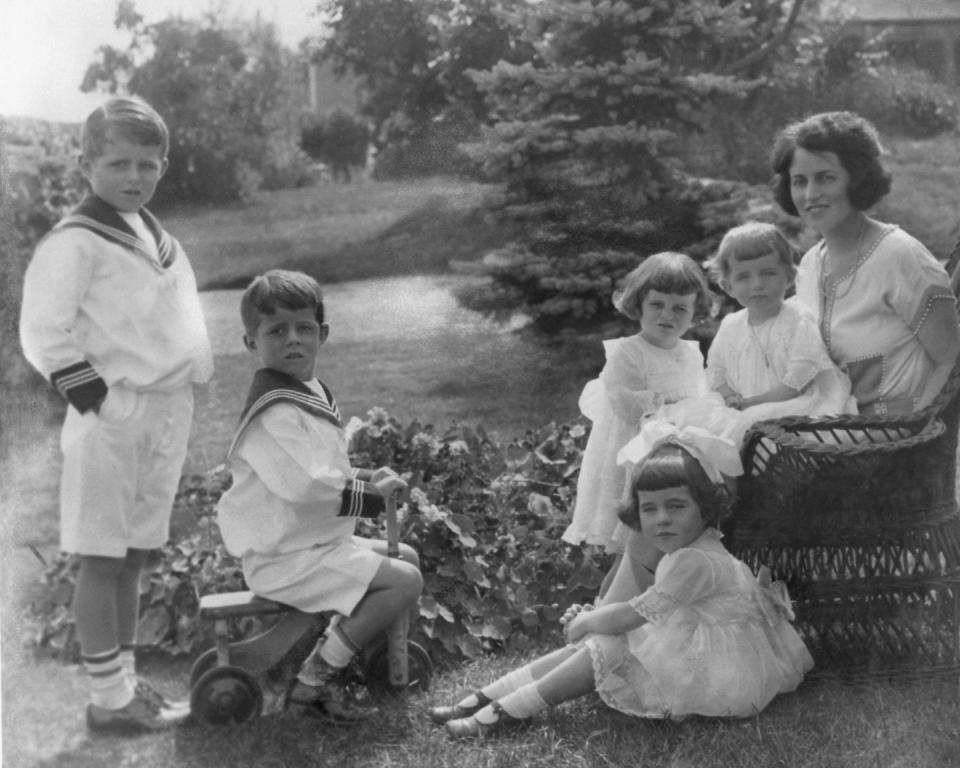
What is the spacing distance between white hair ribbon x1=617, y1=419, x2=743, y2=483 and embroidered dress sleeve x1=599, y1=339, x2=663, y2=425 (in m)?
0.18

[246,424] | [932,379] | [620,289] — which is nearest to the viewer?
[246,424]

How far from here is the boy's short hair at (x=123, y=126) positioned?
135 inches

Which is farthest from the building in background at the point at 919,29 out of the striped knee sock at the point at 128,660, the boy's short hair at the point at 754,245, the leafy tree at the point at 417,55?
the striped knee sock at the point at 128,660

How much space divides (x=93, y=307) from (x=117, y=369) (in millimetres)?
178

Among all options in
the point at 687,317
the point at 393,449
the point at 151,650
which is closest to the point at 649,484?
the point at 687,317

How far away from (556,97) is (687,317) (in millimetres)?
808

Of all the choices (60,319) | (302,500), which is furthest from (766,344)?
(60,319)

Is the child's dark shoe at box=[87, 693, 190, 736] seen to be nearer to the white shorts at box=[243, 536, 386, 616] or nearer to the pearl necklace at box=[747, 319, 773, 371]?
the white shorts at box=[243, 536, 386, 616]

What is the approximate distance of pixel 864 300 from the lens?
3.90 m

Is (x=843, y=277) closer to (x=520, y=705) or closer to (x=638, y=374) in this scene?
(x=638, y=374)

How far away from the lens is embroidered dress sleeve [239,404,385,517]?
352cm

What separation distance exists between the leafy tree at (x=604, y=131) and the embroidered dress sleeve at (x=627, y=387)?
0.80 ft

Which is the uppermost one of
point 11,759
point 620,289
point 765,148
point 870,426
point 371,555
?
point 765,148

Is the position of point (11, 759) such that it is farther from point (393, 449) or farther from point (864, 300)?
point (864, 300)
